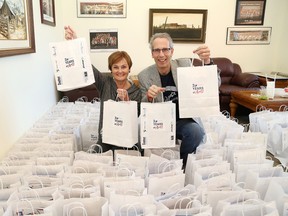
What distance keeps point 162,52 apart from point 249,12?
3377mm

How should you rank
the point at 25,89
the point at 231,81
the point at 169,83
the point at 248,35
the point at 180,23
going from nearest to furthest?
1. the point at 169,83
2. the point at 25,89
3. the point at 180,23
4. the point at 231,81
5. the point at 248,35

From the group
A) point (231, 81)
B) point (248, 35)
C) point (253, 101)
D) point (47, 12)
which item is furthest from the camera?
point (248, 35)

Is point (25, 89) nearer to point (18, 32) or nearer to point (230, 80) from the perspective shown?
point (18, 32)

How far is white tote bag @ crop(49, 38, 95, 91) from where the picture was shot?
4.98ft

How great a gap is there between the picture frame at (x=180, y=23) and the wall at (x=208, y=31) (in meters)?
0.09

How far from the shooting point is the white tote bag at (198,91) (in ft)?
4.84

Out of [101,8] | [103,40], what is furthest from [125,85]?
[101,8]

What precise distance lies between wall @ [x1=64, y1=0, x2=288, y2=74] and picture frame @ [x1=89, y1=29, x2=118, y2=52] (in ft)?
0.21

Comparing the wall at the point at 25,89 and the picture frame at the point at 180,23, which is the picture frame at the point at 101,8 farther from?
the wall at the point at 25,89

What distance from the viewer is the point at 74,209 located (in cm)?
105

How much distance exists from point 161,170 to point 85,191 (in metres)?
0.47

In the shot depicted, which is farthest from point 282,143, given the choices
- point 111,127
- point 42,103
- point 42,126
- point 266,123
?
point 42,103

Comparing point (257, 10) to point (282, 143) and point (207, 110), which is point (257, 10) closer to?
point (282, 143)

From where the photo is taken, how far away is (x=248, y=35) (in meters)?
4.38
